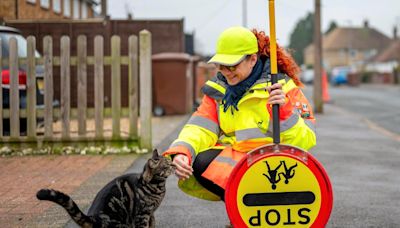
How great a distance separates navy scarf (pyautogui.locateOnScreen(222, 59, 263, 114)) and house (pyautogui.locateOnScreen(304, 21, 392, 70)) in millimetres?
111793

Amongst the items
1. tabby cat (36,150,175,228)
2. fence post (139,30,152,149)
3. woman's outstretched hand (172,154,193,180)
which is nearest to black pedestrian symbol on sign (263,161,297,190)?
woman's outstretched hand (172,154,193,180)

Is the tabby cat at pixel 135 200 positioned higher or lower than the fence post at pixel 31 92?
Result: lower

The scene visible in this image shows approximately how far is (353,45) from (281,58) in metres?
115

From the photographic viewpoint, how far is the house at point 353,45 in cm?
11494

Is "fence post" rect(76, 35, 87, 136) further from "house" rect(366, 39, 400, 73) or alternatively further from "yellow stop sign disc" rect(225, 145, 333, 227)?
"house" rect(366, 39, 400, 73)

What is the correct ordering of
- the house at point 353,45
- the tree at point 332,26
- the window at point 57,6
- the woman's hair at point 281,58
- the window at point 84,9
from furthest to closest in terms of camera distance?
the tree at point 332,26, the house at point 353,45, the window at point 84,9, the window at point 57,6, the woman's hair at point 281,58

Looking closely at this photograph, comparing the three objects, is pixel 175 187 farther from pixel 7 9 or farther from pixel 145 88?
pixel 7 9

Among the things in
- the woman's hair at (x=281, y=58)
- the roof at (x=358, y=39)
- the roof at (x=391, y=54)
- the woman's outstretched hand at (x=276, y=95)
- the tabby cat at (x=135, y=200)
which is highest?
the roof at (x=358, y=39)

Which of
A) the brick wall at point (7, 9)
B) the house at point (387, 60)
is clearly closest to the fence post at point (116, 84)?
the brick wall at point (7, 9)

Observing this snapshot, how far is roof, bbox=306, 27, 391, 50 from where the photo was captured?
Answer: 11538cm

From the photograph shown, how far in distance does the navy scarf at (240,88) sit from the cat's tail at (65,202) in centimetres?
112

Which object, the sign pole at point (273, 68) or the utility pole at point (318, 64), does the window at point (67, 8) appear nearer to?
the utility pole at point (318, 64)

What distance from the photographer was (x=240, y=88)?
4.10m

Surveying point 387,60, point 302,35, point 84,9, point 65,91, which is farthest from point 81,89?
point 302,35
